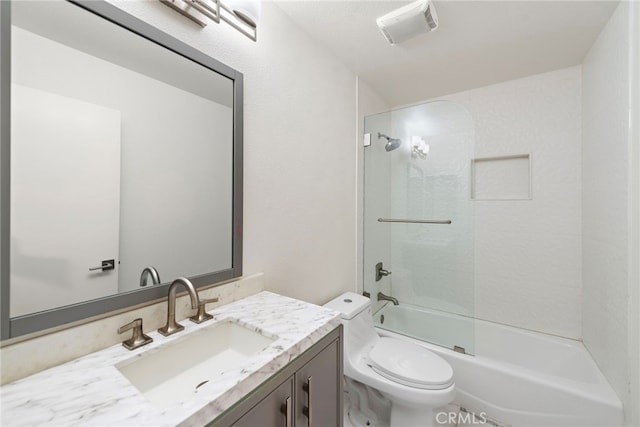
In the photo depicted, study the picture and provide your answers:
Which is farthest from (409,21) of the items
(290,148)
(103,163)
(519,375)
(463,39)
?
(519,375)

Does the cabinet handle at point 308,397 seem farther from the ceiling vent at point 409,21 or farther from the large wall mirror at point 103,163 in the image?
the ceiling vent at point 409,21

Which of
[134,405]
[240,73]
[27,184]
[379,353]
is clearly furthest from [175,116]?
[379,353]

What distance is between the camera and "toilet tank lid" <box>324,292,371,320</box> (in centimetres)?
161

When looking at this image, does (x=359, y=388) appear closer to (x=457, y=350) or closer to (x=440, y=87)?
(x=457, y=350)

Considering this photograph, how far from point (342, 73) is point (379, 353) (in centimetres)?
195

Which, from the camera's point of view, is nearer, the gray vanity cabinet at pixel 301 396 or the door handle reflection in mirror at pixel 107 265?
the gray vanity cabinet at pixel 301 396

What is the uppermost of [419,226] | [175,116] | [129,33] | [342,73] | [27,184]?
[342,73]

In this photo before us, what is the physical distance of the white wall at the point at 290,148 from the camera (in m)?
1.18

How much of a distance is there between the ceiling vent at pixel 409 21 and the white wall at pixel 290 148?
457 mm

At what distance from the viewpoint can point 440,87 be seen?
223cm

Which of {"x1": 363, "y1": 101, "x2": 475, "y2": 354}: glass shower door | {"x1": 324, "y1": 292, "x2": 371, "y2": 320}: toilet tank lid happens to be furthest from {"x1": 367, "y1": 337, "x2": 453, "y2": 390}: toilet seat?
{"x1": 363, "y1": 101, "x2": 475, "y2": 354}: glass shower door

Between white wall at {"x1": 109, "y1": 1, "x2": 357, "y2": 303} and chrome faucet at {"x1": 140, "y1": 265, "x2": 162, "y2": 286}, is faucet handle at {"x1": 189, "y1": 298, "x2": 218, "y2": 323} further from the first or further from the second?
white wall at {"x1": 109, "y1": 1, "x2": 357, "y2": 303}

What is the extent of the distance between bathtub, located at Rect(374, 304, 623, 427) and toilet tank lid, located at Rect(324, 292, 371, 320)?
1.38 ft

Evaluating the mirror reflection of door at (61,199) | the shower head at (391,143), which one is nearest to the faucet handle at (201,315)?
the mirror reflection of door at (61,199)
